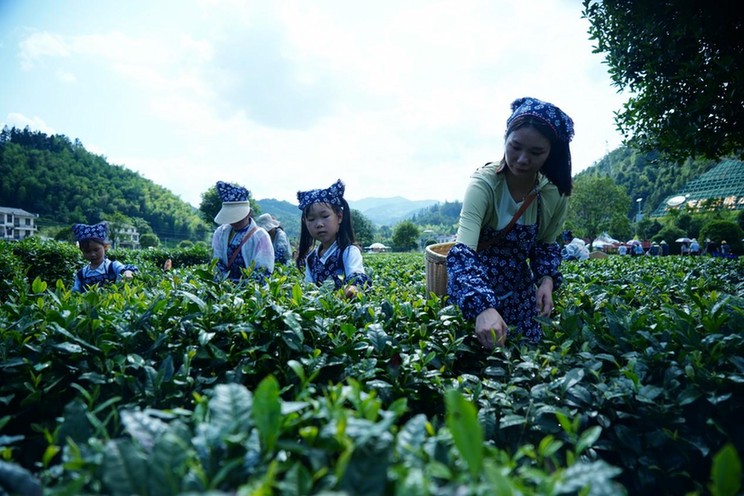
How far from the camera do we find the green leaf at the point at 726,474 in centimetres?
60

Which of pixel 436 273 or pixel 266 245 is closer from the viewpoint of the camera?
pixel 436 273

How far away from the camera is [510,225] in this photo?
2127mm

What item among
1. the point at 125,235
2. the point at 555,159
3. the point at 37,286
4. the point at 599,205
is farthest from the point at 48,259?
the point at 125,235

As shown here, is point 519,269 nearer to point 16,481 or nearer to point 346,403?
point 346,403

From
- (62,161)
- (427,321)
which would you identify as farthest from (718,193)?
(62,161)

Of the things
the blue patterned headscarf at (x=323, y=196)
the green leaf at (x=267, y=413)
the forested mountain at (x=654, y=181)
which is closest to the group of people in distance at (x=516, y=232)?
the blue patterned headscarf at (x=323, y=196)

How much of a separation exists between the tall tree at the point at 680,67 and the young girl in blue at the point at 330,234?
401 cm

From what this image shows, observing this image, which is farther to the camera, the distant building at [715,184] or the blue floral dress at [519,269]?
the distant building at [715,184]

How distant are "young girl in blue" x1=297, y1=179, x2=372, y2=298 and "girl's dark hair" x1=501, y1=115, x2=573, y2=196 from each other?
165cm

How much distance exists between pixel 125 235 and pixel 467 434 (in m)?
88.6

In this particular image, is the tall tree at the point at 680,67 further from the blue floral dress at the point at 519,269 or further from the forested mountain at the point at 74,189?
the forested mountain at the point at 74,189

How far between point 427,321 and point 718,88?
15.2 ft

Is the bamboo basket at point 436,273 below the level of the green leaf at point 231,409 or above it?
above

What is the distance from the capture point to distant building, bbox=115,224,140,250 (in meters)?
72.3
